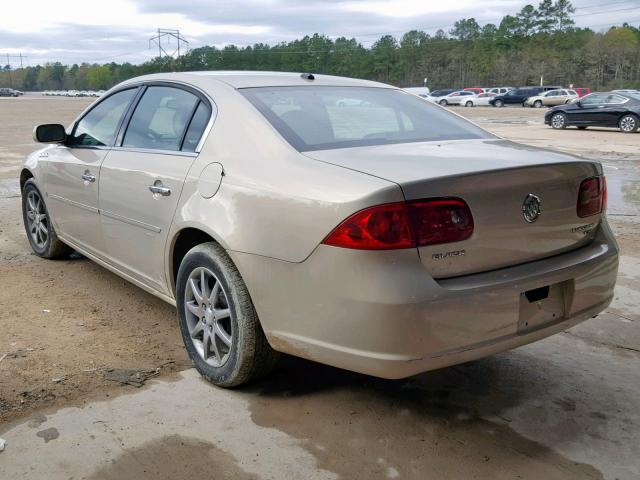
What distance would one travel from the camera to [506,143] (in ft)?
11.6

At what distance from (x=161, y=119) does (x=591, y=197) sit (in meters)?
2.41

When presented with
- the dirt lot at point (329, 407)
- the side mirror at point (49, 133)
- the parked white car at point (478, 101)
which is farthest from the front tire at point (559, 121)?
the parked white car at point (478, 101)

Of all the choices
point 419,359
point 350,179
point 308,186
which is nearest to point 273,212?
point 308,186

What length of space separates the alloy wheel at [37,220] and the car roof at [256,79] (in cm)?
198

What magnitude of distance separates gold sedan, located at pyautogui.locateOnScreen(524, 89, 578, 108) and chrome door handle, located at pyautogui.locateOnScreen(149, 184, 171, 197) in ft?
152

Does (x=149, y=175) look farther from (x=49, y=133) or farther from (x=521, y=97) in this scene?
(x=521, y=97)

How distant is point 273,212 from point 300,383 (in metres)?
1.04

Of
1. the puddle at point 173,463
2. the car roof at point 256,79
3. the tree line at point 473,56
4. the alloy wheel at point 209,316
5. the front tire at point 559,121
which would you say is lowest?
the puddle at point 173,463

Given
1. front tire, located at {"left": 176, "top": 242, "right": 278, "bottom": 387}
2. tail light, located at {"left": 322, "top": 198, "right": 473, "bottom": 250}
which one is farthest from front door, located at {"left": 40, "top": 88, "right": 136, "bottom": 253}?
tail light, located at {"left": 322, "top": 198, "right": 473, "bottom": 250}

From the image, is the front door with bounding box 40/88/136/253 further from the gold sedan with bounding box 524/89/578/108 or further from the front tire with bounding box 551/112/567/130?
the gold sedan with bounding box 524/89/578/108

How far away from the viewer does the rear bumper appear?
2.52 metres

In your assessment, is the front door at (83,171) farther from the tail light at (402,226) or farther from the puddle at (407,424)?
the tail light at (402,226)

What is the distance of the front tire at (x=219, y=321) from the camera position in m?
3.07

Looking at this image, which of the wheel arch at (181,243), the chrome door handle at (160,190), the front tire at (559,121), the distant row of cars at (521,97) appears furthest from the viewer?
the distant row of cars at (521,97)
